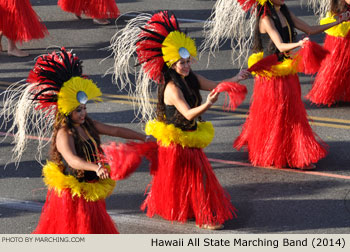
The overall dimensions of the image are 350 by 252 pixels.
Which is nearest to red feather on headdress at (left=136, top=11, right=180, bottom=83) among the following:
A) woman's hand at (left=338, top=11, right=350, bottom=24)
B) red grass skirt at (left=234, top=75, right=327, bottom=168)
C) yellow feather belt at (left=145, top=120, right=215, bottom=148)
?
yellow feather belt at (left=145, top=120, right=215, bottom=148)

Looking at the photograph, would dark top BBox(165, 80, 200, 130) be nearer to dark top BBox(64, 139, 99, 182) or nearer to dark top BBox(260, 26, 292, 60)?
dark top BBox(64, 139, 99, 182)

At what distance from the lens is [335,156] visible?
7.96 meters

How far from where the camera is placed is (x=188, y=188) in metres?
6.56

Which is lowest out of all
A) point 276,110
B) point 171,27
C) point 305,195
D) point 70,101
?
point 305,195

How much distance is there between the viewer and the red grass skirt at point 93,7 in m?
12.4

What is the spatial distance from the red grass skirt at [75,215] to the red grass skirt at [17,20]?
5711mm

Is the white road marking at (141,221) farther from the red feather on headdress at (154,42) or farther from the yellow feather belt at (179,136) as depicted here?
the red feather on headdress at (154,42)

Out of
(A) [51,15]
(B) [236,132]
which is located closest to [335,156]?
(B) [236,132]

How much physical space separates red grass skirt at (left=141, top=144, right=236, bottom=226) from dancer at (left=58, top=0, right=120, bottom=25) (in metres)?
6.27

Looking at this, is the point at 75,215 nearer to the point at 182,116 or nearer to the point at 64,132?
the point at 64,132

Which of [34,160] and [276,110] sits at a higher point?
[276,110]

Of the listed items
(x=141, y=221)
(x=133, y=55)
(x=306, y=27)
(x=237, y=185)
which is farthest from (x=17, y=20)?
(x=141, y=221)

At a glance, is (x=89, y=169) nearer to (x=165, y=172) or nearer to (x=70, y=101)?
(x=70, y=101)

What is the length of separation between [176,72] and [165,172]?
0.87 meters
